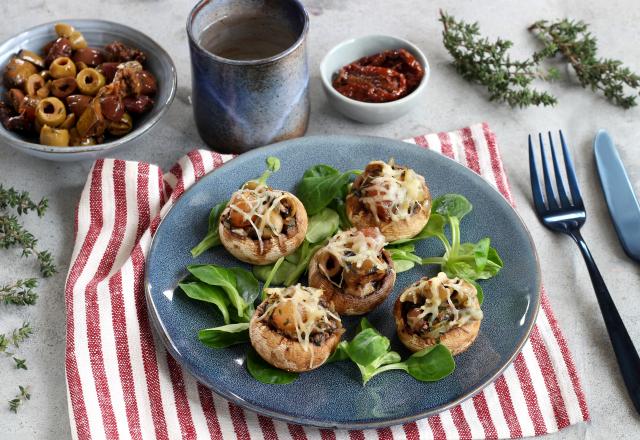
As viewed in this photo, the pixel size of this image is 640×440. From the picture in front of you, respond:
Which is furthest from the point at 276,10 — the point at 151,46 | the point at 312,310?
the point at 312,310

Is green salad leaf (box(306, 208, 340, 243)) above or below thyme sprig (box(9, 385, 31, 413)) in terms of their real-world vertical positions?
above

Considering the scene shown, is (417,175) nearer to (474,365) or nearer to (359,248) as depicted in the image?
(359,248)

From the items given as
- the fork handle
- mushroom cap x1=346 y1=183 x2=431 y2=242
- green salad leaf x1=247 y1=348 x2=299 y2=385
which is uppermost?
mushroom cap x1=346 y1=183 x2=431 y2=242

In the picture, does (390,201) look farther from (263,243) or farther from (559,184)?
(559,184)

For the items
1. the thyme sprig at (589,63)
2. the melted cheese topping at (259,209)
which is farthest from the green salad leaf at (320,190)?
the thyme sprig at (589,63)

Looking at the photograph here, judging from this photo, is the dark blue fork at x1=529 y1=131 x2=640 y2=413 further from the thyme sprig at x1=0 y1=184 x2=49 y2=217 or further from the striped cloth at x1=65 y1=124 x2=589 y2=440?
the thyme sprig at x1=0 y1=184 x2=49 y2=217

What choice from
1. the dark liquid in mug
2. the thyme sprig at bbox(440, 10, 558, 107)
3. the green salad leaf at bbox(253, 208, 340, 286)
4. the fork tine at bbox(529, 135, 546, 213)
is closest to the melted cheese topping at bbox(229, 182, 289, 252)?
the green salad leaf at bbox(253, 208, 340, 286)

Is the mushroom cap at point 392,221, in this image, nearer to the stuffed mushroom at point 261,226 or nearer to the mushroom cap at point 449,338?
the stuffed mushroom at point 261,226

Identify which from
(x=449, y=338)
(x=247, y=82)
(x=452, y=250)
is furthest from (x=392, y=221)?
(x=247, y=82)
